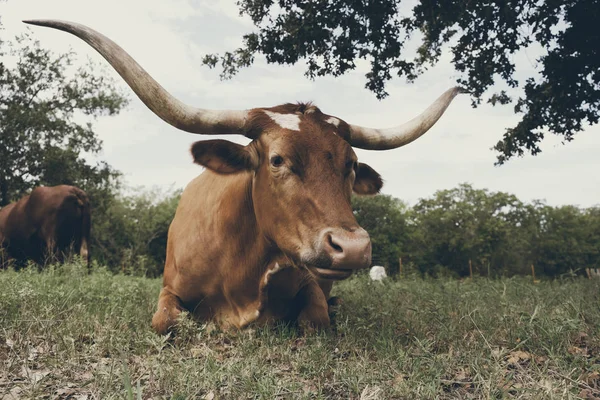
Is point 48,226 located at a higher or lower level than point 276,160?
lower

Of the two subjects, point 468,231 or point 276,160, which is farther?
point 468,231

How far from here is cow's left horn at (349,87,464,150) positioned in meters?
4.26

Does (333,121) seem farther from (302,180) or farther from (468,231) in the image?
(468,231)

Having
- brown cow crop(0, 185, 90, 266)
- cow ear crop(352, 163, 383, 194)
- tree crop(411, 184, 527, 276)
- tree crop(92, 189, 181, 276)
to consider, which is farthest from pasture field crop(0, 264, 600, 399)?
tree crop(411, 184, 527, 276)

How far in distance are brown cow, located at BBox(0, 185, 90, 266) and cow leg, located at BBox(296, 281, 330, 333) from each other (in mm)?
8218

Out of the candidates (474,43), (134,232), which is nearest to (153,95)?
(474,43)

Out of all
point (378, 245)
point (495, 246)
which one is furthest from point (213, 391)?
point (495, 246)

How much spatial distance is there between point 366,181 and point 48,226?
30.8ft

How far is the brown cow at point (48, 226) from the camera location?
37.1 feet

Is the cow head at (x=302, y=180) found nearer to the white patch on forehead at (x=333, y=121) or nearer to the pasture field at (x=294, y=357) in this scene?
the white patch on forehead at (x=333, y=121)

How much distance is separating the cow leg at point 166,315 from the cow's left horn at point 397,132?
6.64ft

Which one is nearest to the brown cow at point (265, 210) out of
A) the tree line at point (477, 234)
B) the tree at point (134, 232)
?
the tree at point (134, 232)

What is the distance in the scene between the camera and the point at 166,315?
4023mm

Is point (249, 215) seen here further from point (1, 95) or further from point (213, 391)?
point (1, 95)
